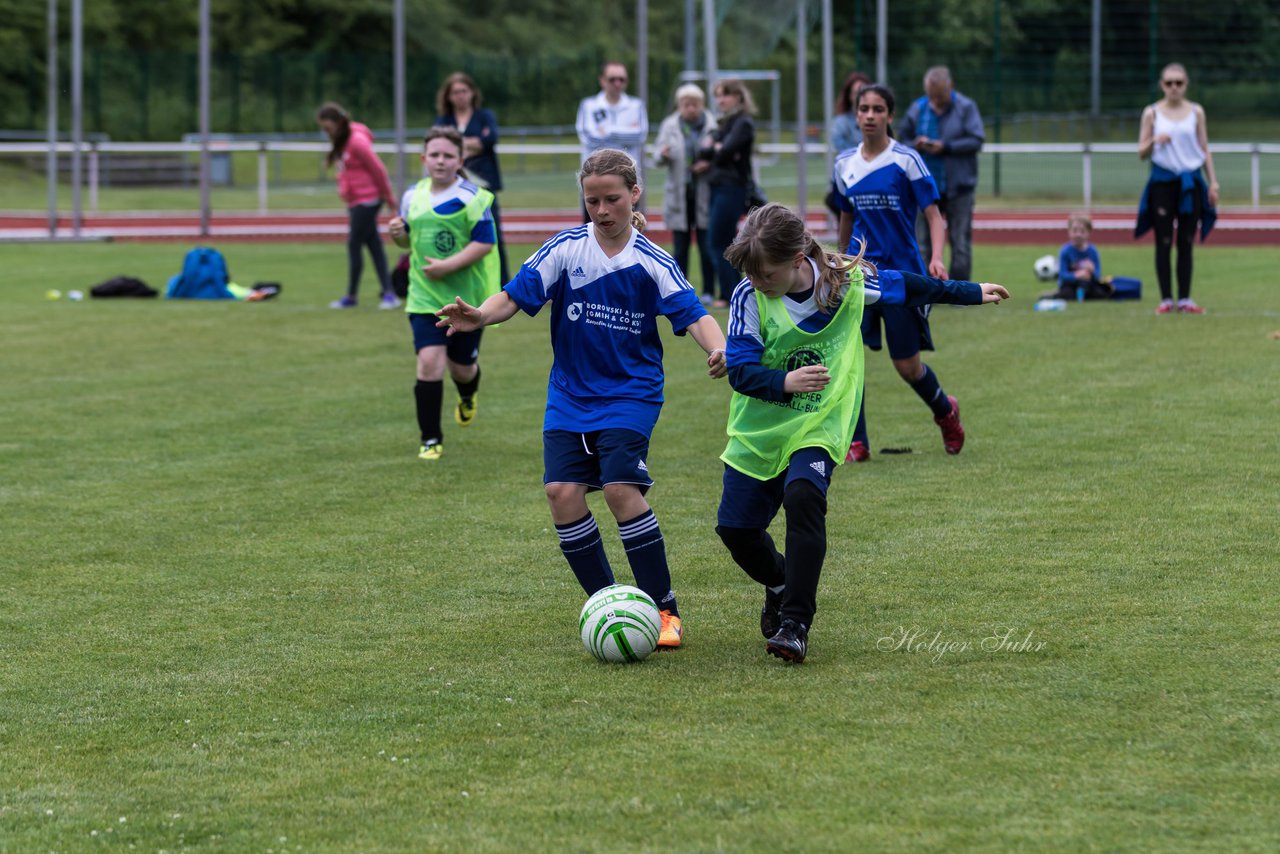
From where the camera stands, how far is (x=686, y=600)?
662 centimetres

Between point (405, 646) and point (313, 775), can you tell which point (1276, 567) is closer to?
point (405, 646)

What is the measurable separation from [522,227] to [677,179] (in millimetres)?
10237

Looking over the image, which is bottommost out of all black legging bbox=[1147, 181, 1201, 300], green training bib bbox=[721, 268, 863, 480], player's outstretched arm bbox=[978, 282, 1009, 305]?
green training bib bbox=[721, 268, 863, 480]

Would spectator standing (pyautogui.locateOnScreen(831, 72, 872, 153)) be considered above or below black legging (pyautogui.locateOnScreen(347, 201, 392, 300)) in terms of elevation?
above

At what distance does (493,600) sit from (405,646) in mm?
675

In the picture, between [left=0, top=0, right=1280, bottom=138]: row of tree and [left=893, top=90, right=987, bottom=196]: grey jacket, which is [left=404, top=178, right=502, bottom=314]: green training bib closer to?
[left=893, top=90, right=987, bottom=196]: grey jacket

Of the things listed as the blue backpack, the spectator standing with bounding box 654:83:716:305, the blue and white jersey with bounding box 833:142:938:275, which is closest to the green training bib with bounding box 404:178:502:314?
the blue and white jersey with bounding box 833:142:938:275

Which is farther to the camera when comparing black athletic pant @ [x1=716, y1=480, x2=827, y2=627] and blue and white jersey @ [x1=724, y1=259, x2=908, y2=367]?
blue and white jersey @ [x1=724, y1=259, x2=908, y2=367]

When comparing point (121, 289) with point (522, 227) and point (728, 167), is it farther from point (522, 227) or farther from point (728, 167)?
point (522, 227)

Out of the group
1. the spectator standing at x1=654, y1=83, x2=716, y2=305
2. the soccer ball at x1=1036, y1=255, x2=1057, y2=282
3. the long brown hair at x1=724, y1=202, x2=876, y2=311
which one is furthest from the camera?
the soccer ball at x1=1036, y1=255, x2=1057, y2=282

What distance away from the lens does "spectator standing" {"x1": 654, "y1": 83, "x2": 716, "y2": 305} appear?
662 inches

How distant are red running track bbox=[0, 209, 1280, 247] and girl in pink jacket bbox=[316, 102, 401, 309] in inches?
259

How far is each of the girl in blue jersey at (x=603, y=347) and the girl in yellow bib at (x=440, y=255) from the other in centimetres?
348

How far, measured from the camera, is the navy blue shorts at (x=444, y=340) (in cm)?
987
